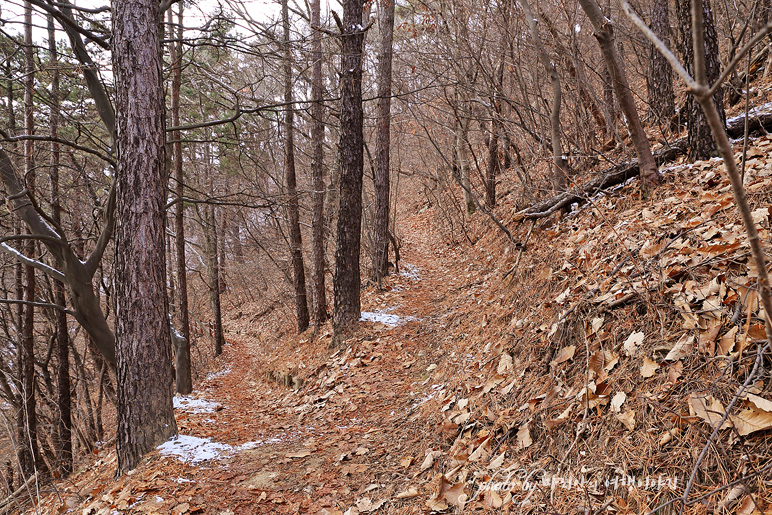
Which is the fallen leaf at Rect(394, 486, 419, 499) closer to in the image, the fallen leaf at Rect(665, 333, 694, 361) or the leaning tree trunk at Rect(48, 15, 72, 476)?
the fallen leaf at Rect(665, 333, 694, 361)

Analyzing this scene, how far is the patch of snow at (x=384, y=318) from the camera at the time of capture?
7891 millimetres

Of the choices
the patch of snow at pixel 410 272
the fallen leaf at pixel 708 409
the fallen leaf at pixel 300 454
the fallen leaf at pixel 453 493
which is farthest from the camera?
the patch of snow at pixel 410 272

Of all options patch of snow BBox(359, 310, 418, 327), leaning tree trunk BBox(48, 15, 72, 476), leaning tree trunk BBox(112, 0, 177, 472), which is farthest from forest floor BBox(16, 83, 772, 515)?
leaning tree trunk BBox(48, 15, 72, 476)

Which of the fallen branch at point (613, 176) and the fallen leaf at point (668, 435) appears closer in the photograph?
the fallen leaf at point (668, 435)

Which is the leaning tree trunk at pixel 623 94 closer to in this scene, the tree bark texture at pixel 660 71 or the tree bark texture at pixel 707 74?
the tree bark texture at pixel 707 74

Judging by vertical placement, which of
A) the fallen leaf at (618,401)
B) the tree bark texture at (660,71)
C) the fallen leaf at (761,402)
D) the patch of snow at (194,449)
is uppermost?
the tree bark texture at (660,71)

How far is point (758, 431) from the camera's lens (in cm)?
202

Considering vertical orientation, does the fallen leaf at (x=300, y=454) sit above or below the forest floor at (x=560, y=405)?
below

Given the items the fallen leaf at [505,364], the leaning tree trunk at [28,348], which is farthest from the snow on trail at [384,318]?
the leaning tree trunk at [28,348]

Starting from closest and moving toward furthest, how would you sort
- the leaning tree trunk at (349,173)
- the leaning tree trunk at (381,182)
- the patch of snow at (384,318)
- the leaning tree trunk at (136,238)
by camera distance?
the leaning tree trunk at (136,238) → the leaning tree trunk at (349,173) → the patch of snow at (384,318) → the leaning tree trunk at (381,182)

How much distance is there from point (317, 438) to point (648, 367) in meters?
3.47

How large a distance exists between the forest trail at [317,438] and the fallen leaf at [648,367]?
5.60 ft

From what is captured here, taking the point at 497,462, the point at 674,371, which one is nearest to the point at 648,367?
the point at 674,371

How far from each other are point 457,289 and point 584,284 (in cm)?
530
